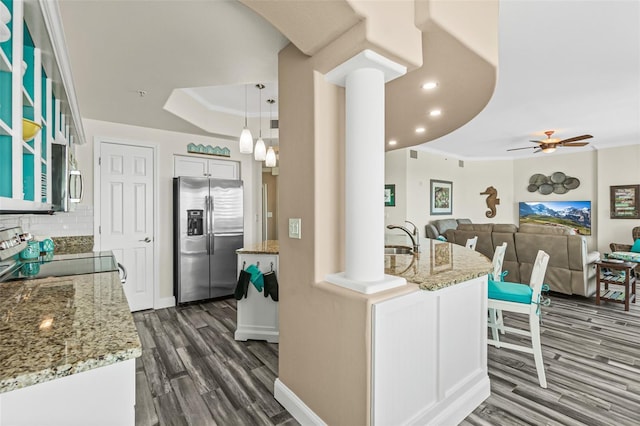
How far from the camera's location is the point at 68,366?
805mm

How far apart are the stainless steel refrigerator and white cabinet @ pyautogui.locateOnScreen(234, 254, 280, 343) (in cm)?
141

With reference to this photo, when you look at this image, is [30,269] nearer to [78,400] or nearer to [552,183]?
[78,400]

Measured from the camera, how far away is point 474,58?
70.5 inches

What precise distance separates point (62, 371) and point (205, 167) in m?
4.03

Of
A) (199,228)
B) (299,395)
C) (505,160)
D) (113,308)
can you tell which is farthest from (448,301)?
(505,160)

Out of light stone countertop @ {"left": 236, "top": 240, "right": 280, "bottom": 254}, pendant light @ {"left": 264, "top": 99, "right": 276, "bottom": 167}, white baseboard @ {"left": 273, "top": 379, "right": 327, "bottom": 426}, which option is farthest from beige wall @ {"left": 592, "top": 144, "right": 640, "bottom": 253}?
white baseboard @ {"left": 273, "top": 379, "right": 327, "bottom": 426}

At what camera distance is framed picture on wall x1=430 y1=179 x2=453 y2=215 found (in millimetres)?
7191

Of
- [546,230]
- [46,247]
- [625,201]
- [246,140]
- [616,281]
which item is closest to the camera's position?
[46,247]

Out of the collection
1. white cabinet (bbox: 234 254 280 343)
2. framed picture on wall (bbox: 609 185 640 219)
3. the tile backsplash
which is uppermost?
framed picture on wall (bbox: 609 185 640 219)

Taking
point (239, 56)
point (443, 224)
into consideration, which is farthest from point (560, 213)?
point (239, 56)

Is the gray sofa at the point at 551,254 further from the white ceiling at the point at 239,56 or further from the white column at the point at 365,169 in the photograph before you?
the white column at the point at 365,169

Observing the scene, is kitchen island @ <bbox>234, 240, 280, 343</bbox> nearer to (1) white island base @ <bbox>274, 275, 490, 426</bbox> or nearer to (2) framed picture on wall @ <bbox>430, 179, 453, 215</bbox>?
(1) white island base @ <bbox>274, 275, 490, 426</bbox>

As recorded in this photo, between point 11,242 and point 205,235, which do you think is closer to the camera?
point 11,242

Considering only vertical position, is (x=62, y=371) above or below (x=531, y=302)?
above
